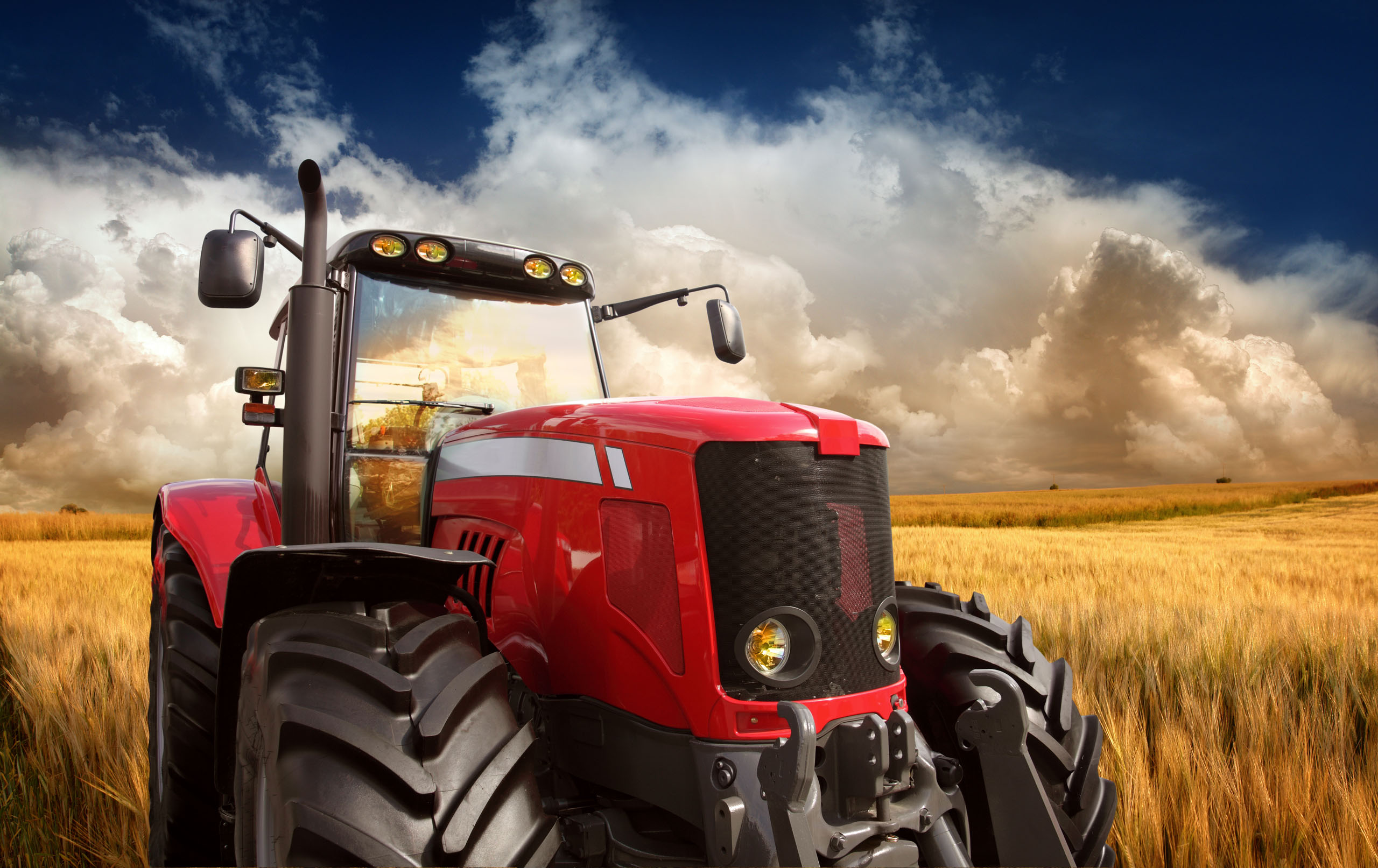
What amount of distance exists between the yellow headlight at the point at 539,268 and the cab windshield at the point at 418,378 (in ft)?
0.48

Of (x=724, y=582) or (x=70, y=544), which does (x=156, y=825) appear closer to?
(x=724, y=582)

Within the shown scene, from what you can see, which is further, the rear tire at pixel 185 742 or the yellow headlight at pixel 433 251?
the yellow headlight at pixel 433 251

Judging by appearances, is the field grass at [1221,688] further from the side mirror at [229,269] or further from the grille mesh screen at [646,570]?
the side mirror at [229,269]

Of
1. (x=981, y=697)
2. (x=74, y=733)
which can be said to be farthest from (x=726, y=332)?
(x=74, y=733)

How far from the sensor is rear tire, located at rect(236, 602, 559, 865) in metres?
1.83

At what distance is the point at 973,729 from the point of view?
Result: 92.6 inches

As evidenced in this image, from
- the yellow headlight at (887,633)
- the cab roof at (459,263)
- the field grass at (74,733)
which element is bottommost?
the field grass at (74,733)

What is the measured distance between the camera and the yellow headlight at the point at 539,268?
141 inches

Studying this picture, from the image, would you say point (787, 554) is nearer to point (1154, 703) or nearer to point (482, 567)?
point (482, 567)

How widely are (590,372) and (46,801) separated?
10.8ft

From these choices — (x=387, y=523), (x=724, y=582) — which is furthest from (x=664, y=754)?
(x=387, y=523)

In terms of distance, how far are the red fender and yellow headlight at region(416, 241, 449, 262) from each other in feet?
3.77

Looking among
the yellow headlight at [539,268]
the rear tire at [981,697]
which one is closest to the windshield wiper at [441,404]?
the yellow headlight at [539,268]

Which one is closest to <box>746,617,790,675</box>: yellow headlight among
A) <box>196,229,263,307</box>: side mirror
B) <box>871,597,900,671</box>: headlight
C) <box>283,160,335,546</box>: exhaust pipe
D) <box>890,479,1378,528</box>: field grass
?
<box>871,597,900,671</box>: headlight
